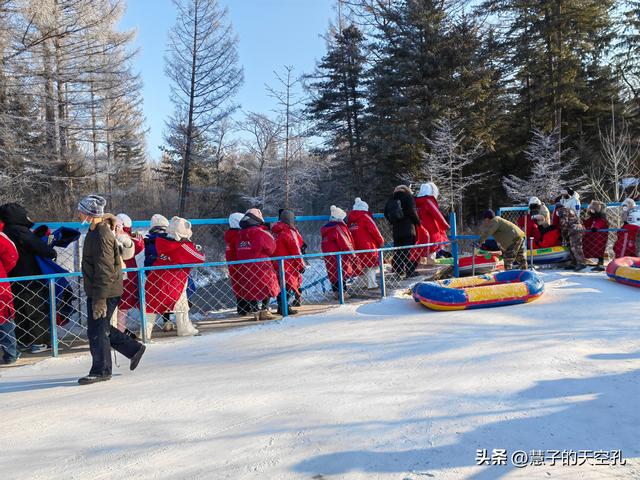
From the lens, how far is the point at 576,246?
9.69m

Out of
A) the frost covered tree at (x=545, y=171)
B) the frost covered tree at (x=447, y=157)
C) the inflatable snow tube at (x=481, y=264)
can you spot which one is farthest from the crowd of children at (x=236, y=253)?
the frost covered tree at (x=545, y=171)

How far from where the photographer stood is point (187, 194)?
24906 millimetres

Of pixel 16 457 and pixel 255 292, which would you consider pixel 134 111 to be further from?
pixel 16 457

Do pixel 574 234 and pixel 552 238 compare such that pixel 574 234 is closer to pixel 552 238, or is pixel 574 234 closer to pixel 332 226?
pixel 552 238

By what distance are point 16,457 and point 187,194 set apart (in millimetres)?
22748

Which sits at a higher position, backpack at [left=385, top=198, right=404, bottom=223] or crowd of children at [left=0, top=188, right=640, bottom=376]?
backpack at [left=385, top=198, right=404, bottom=223]

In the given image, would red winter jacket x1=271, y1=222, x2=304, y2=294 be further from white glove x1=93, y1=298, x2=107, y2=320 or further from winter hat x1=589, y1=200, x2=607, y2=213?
winter hat x1=589, y1=200, x2=607, y2=213

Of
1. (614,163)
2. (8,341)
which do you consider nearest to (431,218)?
(8,341)

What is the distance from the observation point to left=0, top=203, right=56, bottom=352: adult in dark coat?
535 cm

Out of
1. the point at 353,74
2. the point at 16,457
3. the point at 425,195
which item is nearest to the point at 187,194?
the point at 353,74

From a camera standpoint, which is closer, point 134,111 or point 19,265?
point 19,265

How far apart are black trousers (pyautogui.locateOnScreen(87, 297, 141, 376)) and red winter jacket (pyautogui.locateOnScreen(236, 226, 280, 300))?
2159mm

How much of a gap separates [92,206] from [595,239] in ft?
32.0

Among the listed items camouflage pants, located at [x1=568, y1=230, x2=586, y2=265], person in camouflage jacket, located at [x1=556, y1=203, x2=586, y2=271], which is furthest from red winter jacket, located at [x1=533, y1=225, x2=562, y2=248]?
camouflage pants, located at [x1=568, y1=230, x2=586, y2=265]
